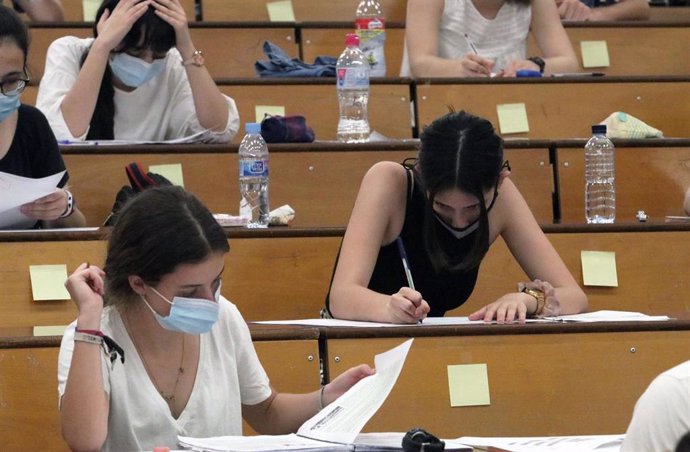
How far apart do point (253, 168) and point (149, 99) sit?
0.74 m

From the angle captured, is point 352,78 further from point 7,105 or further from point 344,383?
point 344,383

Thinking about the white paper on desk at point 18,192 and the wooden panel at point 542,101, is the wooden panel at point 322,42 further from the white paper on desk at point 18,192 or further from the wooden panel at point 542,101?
the white paper on desk at point 18,192

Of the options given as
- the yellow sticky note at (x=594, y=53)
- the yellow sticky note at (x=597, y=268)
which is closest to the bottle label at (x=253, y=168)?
the yellow sticky note at (x=597, y=268)

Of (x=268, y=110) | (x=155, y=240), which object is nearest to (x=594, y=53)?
(x=268, y=110)

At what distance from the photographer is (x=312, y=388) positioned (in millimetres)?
2635

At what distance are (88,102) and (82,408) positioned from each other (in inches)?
77.2

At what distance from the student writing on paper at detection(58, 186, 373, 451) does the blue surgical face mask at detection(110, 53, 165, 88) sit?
1715 mm

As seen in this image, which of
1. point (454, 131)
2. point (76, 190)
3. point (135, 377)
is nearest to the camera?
point (135, 377)

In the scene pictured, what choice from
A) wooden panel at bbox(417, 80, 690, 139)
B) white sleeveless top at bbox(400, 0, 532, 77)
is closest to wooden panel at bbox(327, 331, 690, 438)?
wooden panel at bbox(417, 80, 690, 139)

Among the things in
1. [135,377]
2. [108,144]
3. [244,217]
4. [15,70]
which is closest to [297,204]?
[244,217]

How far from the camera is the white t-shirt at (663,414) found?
1.67 meters

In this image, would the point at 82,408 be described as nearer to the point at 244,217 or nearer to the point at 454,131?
the point at 454,131

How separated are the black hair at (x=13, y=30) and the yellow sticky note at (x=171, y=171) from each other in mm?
562

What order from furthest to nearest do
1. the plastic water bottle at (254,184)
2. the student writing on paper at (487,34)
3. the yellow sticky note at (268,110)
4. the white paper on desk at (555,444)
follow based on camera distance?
the student writing on paper at (487,34) < the yellow sticky note at (268,110) < the plastic water bottle at (254,184) < the white paper on desk at (555,444)
